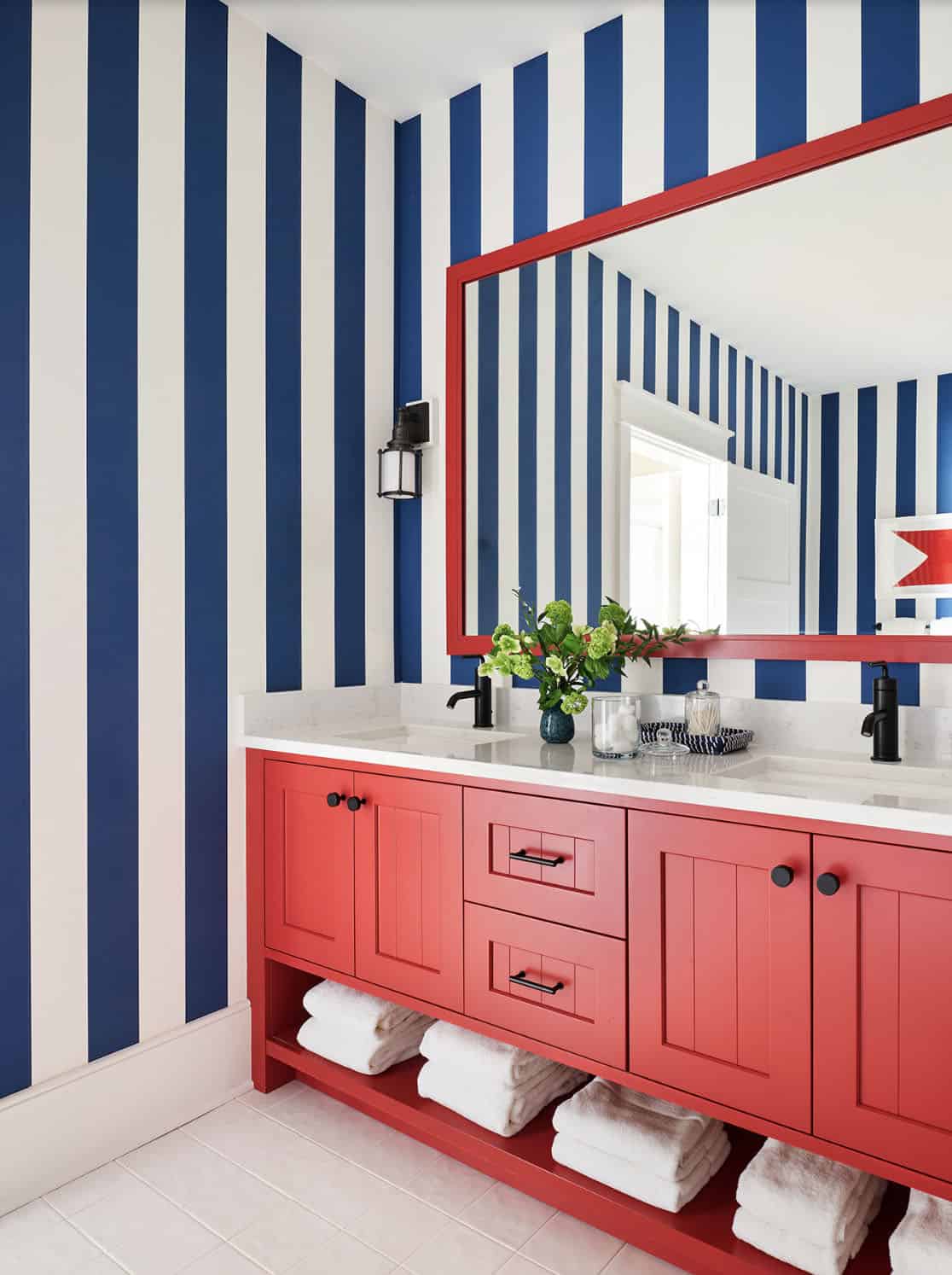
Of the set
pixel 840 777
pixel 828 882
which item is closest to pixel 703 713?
pixel 840 777

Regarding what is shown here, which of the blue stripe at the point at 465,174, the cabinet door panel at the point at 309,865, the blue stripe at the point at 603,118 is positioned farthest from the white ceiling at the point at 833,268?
the cabinet door panel at the point at 309,865

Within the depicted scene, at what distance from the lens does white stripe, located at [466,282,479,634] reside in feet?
7.70

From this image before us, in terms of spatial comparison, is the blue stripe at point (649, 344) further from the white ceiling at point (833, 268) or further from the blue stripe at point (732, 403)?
the blue stripe at point (732, 403)

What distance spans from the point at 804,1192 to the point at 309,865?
1.17 meters

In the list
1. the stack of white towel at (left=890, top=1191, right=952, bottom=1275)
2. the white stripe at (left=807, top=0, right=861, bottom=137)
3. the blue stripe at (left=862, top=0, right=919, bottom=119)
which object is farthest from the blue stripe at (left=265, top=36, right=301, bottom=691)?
the stack of white towel at (left=890, top=1191, right=952, bottom=1275)

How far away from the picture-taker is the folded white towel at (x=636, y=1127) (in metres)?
1.48

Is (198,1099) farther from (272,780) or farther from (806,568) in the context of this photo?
(806,568)

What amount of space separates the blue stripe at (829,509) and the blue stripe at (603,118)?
771mm

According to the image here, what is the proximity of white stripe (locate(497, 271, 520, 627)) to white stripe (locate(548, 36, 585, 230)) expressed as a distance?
0.20 m

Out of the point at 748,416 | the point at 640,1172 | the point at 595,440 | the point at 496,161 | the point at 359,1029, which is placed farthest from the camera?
the point at 496,161

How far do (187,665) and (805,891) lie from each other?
1.43 m

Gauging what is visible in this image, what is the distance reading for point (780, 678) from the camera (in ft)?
6.15

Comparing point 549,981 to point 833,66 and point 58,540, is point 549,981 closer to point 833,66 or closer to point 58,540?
point 58,540

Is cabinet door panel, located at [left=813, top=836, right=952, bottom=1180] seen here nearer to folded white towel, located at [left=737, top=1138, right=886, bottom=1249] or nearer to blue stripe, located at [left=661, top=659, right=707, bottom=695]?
folded white towel, located at [left=737, top=1138, right=886, bottom=1249]
